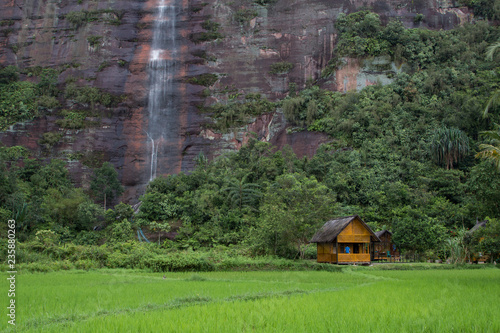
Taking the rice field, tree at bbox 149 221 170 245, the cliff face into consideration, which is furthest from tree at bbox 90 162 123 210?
the rice field

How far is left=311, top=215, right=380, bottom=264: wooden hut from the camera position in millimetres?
19905

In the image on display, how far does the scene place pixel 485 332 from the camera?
4.93 m

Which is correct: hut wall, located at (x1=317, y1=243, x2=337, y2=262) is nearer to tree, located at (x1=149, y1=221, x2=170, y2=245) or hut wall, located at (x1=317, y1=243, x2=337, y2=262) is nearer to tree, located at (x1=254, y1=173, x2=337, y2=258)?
tree, located at (x1=254, y1=173, x2=337, y2=258)

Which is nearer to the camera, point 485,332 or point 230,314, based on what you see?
point 485,332

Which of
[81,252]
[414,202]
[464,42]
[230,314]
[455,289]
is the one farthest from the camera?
[464,42]

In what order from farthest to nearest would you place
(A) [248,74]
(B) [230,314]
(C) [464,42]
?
(A) [248,74]
(C) [464,42]
(B) [230,314]

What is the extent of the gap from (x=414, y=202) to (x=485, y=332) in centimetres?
2348

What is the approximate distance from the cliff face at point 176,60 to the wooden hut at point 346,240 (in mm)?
16765

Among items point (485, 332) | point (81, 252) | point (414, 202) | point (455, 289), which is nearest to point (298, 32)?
point (414, 202)

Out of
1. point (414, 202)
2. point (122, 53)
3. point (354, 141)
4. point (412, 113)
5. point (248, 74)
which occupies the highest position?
point (122, 53)

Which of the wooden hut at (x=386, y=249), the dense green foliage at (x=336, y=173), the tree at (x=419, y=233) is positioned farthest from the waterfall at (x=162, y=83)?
the tree at (x=419, y=233)

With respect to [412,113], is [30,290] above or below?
below

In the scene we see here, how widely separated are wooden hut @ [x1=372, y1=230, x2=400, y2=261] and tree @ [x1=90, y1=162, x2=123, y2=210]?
21908mm

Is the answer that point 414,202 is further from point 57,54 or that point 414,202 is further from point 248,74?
point 57,54
